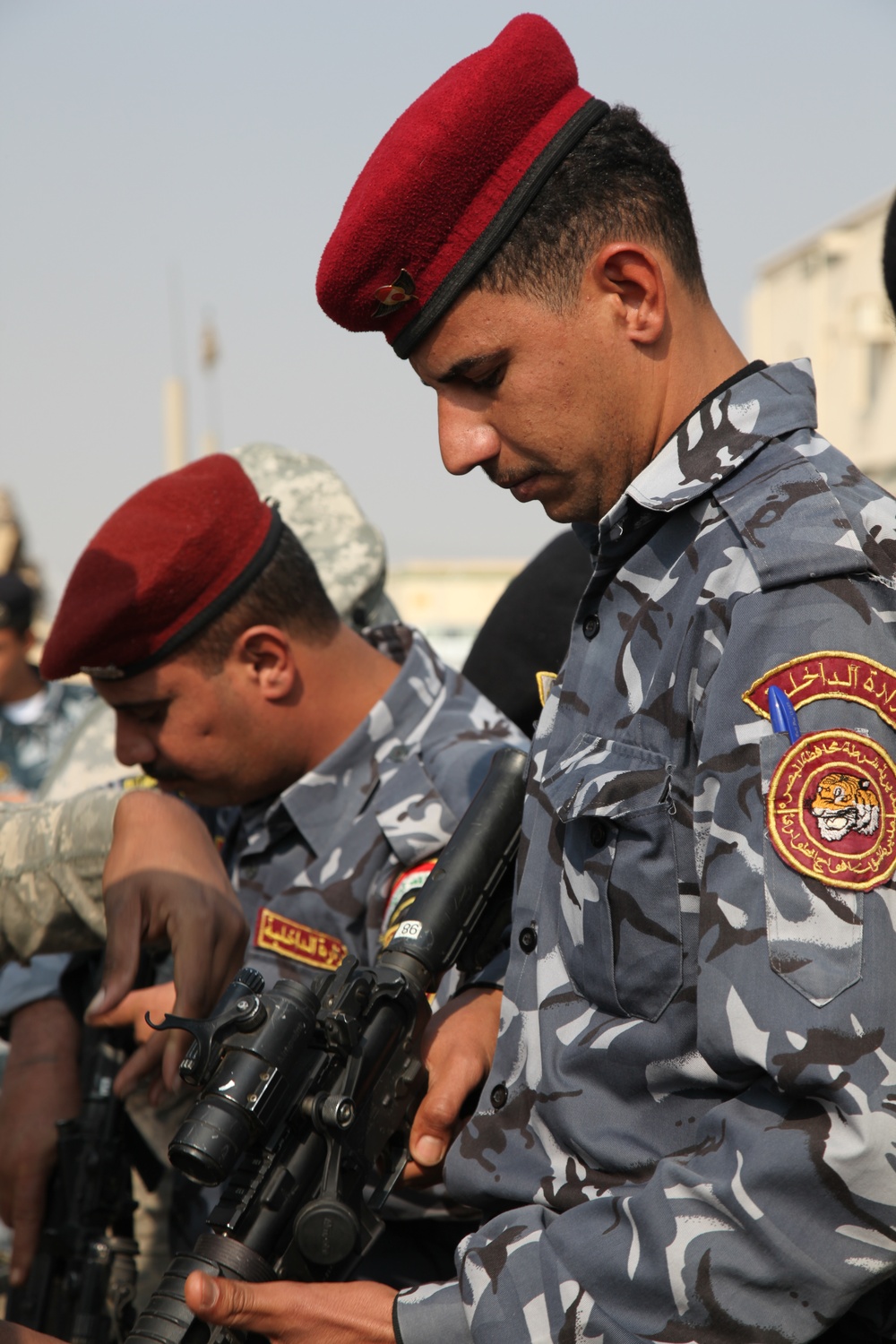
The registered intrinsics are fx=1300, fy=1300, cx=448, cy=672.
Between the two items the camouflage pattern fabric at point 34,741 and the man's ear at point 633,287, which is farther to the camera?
the camouflage pattern fabric at point 34,741

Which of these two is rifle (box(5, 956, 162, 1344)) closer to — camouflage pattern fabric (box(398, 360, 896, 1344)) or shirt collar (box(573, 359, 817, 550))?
camouflage pattern fabric (box(398, 360, 896, 1344))

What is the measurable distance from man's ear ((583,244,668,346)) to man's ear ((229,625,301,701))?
1575 millimetres

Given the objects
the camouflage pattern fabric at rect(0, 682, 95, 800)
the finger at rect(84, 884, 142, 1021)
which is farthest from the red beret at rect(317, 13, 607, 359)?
the camouflage pattern fabric at rect(0, 682, 95, 800)

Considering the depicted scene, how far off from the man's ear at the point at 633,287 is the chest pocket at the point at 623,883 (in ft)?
1.82

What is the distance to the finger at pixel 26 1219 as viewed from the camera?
287cm

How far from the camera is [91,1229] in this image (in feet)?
9.18

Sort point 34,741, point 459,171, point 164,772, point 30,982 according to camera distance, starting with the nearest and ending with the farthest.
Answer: point 459,171
point 164,772
point 30,982
point 34,741

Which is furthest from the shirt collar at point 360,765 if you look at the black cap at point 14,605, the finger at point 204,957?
the black cap at point 14,605

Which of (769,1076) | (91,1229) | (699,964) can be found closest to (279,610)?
(91,1229)

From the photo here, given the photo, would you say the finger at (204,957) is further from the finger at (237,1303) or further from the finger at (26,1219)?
the finger at (26,1219)

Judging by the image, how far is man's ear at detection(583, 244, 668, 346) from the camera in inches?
68.3

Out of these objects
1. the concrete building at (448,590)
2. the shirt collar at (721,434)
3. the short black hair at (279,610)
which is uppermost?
the shirt collar at (721,434)

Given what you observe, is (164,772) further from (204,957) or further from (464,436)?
(464,436)

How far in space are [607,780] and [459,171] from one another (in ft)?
2.79
